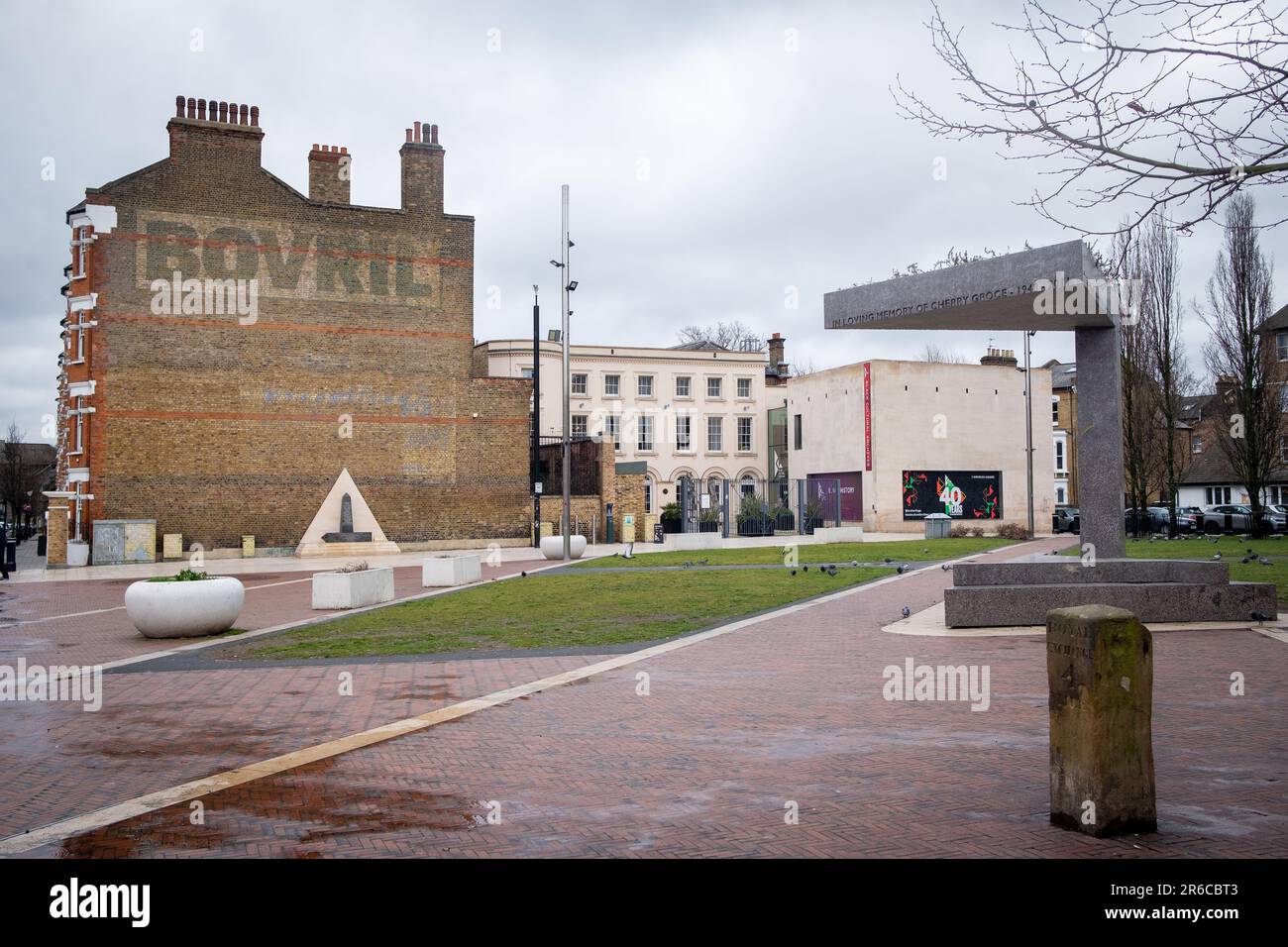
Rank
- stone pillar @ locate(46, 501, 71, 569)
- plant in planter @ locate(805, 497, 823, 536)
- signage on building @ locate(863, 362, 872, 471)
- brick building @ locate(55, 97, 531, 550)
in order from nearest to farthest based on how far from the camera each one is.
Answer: stone pillar @ locate(46, 501, 71, 569) < brick building @ locate(55, 97, 531, 550) < plant in planter @ locate(805, 497, 823, 536) < signage on building @ locate(863, 362, 872, 471)

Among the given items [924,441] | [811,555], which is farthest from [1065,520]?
[811,555]

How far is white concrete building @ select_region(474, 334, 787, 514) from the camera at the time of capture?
5925cm

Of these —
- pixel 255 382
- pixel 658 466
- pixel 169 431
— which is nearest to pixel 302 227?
pixel 255 382

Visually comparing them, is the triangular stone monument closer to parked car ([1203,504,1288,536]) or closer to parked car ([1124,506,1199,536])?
parked car ([1124,506,1199,536])

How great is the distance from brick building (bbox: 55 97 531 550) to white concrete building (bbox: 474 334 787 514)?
15645mm

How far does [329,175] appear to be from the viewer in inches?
1663

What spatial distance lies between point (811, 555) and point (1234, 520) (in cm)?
2899

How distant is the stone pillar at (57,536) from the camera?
35047mm

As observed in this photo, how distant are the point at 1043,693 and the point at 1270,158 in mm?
4901

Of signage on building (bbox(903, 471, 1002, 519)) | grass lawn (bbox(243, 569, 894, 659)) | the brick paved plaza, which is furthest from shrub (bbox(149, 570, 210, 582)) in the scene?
signage on building (bbox(903, 471, 1002, 519))

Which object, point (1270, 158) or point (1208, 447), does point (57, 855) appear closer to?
point (1270, 158)

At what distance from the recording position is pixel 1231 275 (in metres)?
38.2
